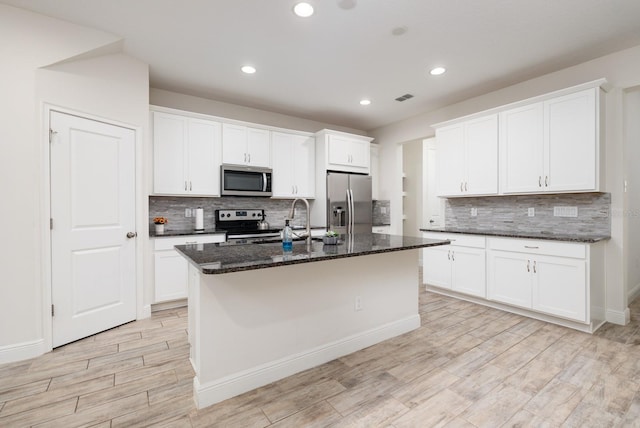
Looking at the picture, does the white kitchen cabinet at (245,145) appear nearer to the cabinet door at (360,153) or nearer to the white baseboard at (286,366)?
the cabinet door at (360,153)

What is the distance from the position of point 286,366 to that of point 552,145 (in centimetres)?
345

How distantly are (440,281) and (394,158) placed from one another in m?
2.45

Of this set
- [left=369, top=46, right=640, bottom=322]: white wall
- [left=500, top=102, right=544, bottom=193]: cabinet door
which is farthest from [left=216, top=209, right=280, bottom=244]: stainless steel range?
[left=369, top=46, right=640, bottom=322]: white wall

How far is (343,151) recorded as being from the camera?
4988 millimetres

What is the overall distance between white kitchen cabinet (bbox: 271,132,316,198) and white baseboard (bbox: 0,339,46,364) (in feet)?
9.93

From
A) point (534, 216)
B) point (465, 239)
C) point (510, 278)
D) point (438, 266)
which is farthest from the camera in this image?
point (438, 266)

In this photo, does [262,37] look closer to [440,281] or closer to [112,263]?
[112,263]

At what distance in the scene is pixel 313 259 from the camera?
1771mm

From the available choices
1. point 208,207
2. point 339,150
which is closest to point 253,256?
point 208,207

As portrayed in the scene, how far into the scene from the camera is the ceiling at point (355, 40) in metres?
2.34

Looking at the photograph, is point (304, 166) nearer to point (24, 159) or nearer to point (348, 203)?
point (348, 203)

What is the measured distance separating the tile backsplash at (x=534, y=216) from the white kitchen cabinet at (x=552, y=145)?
36cm

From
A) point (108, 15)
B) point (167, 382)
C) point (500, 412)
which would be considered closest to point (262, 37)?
point (108, 15)

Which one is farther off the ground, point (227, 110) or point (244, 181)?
point (227, 110)
